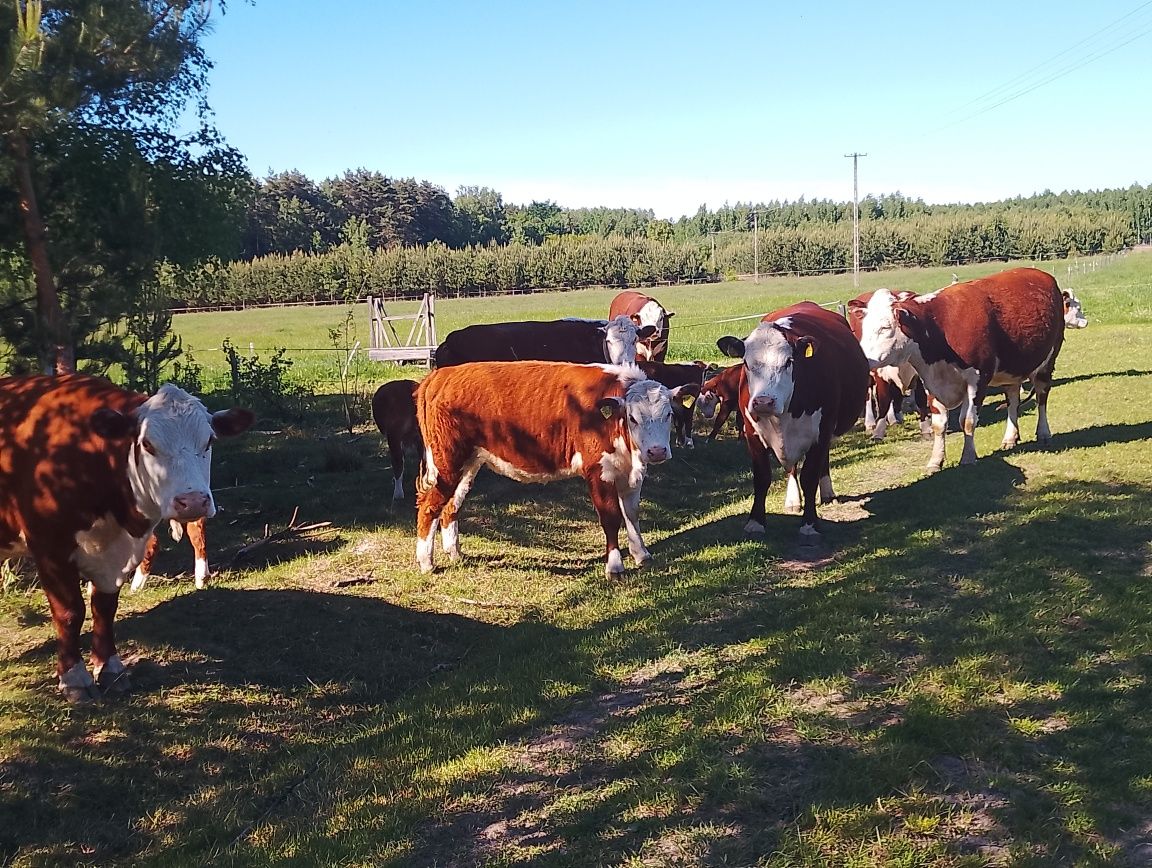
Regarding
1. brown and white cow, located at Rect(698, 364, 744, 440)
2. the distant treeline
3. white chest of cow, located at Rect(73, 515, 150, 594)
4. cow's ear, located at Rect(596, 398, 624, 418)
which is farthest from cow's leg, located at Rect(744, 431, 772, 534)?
the distant treeline

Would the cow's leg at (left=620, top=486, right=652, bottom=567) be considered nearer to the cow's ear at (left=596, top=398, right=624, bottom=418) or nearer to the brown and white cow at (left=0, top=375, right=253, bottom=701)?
the cow's ear at (left=596, top=398, right=624, bottom=418)

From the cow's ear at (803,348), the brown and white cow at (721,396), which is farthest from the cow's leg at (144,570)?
the brown and white cow at (721,396)

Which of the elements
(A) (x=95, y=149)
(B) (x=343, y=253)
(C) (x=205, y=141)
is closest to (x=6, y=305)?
(A) (x=95, y=149)

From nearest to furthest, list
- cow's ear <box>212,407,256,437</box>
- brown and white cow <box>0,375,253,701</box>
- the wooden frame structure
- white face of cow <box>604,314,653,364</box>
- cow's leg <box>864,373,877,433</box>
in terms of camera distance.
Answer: brown and white cow <box>0,375,253,701</box>, cow's ear <box>212,407,256,437</box>, white face of cow <box>604,314,653,364</box>, cow's leg <box>864,373,877,433</box>, the wooden frame structure

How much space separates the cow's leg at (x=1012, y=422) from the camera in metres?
11.5

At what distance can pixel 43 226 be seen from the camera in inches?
335

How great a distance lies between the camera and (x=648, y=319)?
18.4 meters

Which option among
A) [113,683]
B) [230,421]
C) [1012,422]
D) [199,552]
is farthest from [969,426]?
[113,683]

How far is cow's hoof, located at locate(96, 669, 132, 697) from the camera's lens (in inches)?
224

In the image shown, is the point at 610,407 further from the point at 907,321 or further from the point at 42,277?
the point at 42,277

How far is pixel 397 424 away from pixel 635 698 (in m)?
6.78

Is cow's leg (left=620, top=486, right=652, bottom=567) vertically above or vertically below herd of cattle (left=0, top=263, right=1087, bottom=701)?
below

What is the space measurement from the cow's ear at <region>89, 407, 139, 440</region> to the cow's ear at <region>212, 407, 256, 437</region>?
50 cm

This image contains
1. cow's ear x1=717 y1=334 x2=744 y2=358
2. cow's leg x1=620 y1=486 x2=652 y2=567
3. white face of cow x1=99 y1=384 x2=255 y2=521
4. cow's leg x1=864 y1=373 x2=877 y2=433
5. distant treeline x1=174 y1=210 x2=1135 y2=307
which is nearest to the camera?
white face of cow x1=99 y1=384 x2=255 y2=521
